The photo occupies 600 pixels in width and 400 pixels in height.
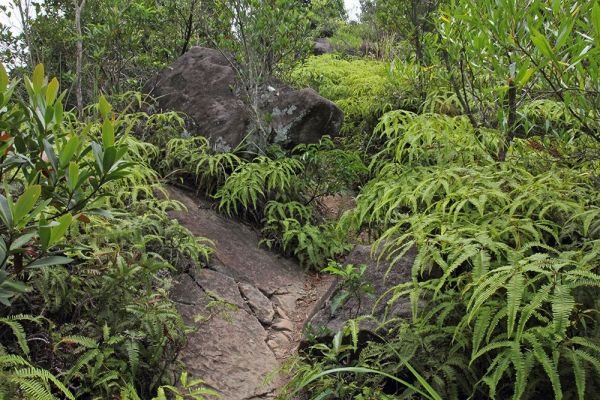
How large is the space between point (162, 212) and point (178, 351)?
154cm

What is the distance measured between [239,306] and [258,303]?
0.84 feet

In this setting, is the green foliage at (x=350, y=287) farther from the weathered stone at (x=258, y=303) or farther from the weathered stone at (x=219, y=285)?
the weathered stone at (x=219, y=285)

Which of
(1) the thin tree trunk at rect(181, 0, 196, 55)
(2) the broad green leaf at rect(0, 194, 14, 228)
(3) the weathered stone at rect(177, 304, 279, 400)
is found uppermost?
(1) the thin tree trunk at rect(181, 0, 196, 55)

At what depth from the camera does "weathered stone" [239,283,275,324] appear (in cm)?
440

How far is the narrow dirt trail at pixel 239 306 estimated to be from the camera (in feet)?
11.4

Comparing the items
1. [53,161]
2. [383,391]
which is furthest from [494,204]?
[53,161]

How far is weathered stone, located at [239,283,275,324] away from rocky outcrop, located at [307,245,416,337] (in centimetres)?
71

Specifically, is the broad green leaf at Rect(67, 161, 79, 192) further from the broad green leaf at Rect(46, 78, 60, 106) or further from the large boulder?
the large boulder

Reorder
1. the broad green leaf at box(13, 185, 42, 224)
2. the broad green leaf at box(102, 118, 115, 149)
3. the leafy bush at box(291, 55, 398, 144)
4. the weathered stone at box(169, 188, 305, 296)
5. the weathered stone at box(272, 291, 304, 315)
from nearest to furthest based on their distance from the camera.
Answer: the broad green leaf at box(13, 185, 42, 224) < the broad green leaf at box(102, 118, 115, 149) < the weathered stone at box(272, 291, 304, 315) < the weathered stone at box(169, 188, 305, 296) < the leafy bush at box(291, 55, 398, 144)

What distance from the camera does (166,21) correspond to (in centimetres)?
794

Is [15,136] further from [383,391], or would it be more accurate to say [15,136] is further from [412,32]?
[412,32]

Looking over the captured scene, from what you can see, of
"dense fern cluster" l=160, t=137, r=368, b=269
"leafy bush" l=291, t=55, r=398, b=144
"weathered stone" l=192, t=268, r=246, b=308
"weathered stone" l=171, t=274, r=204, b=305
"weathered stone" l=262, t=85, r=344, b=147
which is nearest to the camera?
"weathered stone" l=171, t=274, r=204, b=305

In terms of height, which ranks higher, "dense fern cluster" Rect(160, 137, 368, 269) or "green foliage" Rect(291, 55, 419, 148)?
"green foliage" Rect(291, 55, 419, 148)

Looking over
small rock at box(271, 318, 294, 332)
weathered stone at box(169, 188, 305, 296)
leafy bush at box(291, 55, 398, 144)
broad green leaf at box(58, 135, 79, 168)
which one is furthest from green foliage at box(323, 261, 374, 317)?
leafy bush at box(291, 55, 398, 144)
